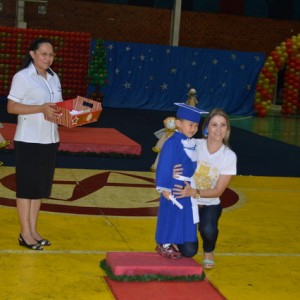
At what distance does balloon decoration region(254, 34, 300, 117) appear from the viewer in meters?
22.3

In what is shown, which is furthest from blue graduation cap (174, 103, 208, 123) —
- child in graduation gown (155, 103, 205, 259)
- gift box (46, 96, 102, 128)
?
gift box (46, 96, 102, 128)

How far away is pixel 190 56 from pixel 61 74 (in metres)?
4.62

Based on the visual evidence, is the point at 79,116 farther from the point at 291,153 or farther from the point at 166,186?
the point at 291,153

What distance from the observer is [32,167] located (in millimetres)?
5613

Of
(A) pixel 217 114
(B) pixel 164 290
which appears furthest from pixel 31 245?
(A) pixel 217 114

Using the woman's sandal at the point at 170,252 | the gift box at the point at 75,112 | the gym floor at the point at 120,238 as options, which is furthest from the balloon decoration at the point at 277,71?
the woman's sandal at the point at 170,252

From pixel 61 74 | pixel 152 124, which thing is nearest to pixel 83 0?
pixel 61 74

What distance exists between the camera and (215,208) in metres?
5.42

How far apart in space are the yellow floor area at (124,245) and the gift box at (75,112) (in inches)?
44.7

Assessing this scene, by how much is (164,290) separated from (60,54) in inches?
726

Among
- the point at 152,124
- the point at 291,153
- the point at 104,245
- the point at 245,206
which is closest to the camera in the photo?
the point at 104,245

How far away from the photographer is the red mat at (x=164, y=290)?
187 inches

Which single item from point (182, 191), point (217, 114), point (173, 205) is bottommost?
point (173, 205)

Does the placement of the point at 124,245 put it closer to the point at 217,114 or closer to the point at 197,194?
the point at 197,194
